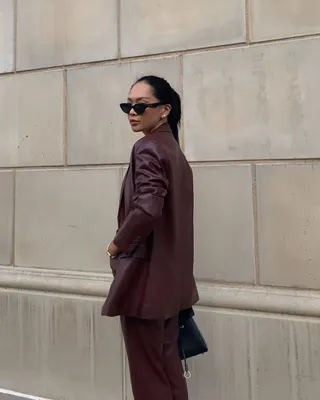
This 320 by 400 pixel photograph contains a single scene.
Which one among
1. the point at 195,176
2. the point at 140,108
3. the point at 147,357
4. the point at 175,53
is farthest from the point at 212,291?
the point at 175,53

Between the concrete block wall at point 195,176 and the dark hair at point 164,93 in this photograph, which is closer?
the dark hair at point 164,93

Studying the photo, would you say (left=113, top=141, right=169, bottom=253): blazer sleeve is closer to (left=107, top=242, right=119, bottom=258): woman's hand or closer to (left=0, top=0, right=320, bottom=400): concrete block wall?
(left=107, top=242, right=119, bottom=258): woman's hand

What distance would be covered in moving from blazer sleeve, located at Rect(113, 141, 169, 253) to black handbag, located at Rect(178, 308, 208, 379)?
2.23 feet

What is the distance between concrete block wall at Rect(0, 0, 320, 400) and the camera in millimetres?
3814

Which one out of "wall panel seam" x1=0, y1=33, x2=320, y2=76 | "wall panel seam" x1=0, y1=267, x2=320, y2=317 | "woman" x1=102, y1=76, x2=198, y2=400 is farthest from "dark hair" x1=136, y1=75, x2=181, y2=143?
"wall panel seam" x1=0, y1=267, x2=320, y2=317

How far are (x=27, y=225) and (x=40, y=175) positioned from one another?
0.49 meters

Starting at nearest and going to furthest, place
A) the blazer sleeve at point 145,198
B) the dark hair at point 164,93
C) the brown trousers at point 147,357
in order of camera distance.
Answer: the blazer sleeve at point 145,198
the brown trousers at point 147,357
the dark hair at point 164,93

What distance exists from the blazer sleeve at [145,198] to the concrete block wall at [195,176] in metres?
1.26

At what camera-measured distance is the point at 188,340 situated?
130 inches

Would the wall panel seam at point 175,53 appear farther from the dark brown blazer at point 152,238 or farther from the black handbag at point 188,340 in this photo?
the black handbag at point 188,340

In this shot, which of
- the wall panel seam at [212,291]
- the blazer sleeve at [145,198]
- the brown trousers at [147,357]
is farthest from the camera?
the wall panel seam at [212,291]

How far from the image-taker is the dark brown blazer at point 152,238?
2852mm

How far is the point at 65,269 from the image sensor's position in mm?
4652

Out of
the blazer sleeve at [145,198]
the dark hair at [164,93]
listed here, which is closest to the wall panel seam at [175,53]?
the dark hair at [164,93]
